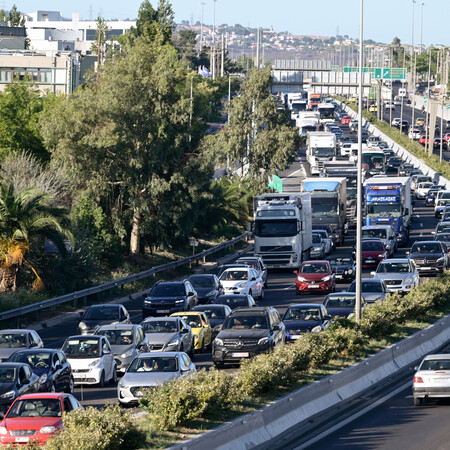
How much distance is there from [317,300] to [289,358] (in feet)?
64.1

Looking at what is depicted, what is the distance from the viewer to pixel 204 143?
5362 centimetres

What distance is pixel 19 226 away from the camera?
1548 inches

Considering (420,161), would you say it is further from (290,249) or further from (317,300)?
(317,300)

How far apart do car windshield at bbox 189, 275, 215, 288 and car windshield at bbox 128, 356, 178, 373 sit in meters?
16.7

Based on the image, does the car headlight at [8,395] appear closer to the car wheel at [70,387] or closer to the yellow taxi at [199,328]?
the car wheel at [70,387]

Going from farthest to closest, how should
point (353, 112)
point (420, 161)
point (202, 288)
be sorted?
point (353, 112)
point (420, 161)
point (202, 288)

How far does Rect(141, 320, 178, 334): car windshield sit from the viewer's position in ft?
96.0

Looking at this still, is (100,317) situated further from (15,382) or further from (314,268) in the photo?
(314,268)

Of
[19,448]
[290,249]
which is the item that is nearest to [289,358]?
[19,448]

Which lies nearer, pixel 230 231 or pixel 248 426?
pixel 248 426

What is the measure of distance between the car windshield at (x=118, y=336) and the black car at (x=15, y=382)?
5.07 metres

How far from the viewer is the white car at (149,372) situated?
74.0ft

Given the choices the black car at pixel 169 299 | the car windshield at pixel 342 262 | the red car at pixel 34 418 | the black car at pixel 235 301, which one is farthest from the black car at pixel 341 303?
the red car at pixel 34 418

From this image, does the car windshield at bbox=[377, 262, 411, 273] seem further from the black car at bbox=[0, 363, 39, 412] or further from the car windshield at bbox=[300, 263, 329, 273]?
the black car at bbox=[0, 363, 39, 412]
